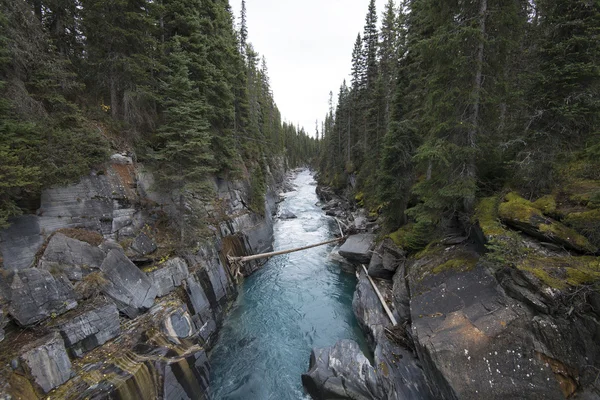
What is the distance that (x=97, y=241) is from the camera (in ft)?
26.9

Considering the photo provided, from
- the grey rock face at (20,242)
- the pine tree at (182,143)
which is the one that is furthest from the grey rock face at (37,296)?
the pine tree at (182,143)

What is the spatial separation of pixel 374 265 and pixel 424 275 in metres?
4.26

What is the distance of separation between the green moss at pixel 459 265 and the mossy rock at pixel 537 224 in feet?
5.17

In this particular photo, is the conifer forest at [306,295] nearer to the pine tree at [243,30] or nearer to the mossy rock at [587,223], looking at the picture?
the mossy rock at [587,223]

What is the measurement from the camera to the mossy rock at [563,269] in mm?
5070

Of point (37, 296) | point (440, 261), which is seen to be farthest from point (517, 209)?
point (37, 296)

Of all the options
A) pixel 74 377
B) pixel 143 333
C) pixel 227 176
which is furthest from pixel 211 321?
Result: pixel 227 176

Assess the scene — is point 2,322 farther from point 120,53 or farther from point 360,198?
point 360,198

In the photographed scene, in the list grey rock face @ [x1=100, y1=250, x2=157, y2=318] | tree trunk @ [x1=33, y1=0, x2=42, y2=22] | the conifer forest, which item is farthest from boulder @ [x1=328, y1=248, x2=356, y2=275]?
tree trunk @ [x1=33, y1=0, x2=42, y2=22]

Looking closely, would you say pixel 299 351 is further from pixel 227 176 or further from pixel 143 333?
pixel 227 176

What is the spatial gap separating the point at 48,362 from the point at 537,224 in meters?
13.0

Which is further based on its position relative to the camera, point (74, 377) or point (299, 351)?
point (299, 351)

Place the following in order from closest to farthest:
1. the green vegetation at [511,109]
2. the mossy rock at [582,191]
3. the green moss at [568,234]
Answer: the green moss at [568,234] < the mossy rock at [582,191] < the green vegetation at [511,109]

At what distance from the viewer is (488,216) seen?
771cm
